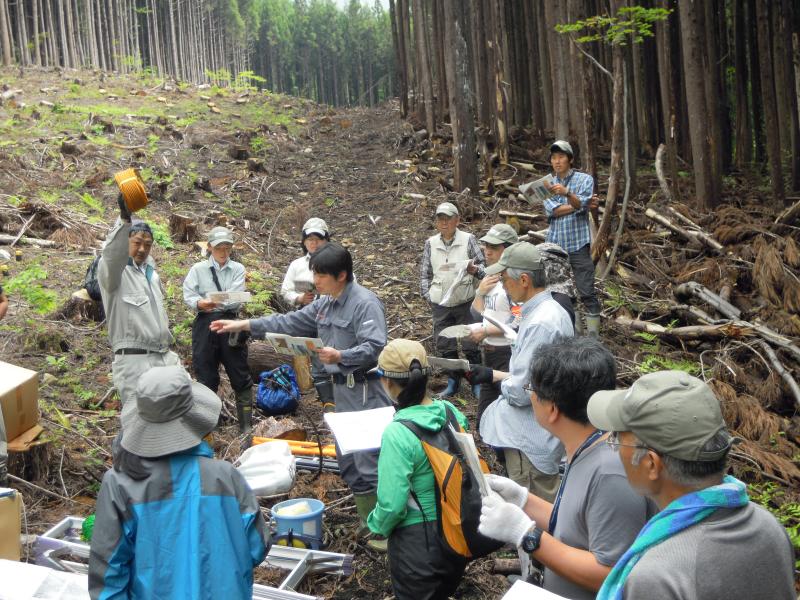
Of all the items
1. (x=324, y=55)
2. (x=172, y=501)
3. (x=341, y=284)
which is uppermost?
(x=324, y=55)

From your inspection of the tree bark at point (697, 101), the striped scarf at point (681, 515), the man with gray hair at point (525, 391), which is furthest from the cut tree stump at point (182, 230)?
the striped scarf at point (681, 515)

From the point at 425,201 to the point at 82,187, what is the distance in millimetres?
6857

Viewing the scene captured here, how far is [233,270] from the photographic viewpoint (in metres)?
6.65

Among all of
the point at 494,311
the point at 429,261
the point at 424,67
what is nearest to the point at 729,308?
the point at 429,261

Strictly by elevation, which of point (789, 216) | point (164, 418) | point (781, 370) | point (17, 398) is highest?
point (789, 216)

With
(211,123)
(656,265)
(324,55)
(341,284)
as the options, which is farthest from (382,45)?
(341,284)

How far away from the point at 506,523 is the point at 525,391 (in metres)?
1.26

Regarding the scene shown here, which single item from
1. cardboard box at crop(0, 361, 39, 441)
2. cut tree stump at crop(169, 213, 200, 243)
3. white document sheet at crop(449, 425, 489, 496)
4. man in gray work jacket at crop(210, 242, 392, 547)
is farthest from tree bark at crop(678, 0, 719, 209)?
cardboard box at crop(0, 361, 39, 441)

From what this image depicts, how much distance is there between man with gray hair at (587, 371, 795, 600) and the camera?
1.69m

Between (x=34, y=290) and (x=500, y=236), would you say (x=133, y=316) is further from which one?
(x=34, y=290)

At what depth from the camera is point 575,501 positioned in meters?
2.44

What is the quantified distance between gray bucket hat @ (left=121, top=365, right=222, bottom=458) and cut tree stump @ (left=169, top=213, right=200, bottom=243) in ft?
31.5

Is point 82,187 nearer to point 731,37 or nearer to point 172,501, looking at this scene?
point 172,501

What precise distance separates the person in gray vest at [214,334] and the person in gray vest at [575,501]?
4142mm
